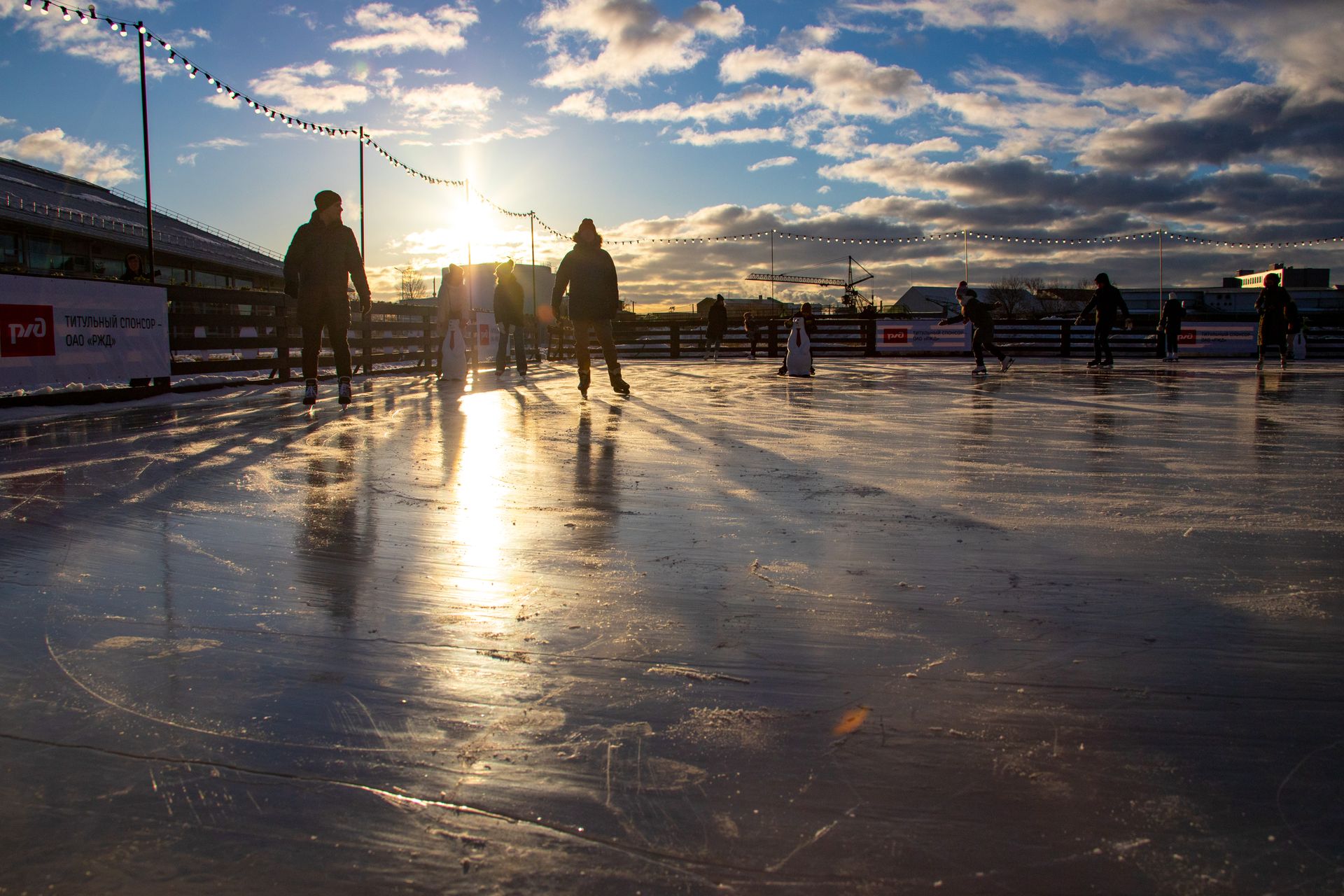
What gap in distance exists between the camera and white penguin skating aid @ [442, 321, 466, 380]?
15.2m

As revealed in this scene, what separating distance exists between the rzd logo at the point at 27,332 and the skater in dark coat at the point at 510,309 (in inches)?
286

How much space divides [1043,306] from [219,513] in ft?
293

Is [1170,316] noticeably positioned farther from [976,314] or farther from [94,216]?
[94,216]

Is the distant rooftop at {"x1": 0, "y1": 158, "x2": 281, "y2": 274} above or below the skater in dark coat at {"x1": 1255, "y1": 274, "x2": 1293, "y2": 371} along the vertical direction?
above

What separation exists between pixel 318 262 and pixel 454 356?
6517mm

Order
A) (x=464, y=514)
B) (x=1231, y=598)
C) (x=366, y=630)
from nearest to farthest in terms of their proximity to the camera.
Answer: (x=366, y=630) < (x=1231, y=598) < (x=464, y=514)

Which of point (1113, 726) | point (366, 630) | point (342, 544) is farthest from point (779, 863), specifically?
point (342, 544)

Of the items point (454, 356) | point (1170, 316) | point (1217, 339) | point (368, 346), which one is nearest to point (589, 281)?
point (454, 356)

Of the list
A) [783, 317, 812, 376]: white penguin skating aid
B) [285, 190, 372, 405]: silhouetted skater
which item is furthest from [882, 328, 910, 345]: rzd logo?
[285, 190, 372, 405]: silhouetted skater

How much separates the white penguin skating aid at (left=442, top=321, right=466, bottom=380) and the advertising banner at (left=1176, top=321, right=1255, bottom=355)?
2025 cm

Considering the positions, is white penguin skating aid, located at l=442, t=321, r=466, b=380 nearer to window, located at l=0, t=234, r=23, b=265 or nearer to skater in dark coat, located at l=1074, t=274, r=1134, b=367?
skater in dark coat, located at l=1074, t=274, r=1134, b=367

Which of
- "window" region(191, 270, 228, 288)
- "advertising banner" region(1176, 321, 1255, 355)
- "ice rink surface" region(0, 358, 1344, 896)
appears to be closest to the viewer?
"ice rink surface" region(0, 358, 1344, 896)

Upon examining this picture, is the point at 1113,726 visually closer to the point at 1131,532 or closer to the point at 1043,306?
the point at 1131,532

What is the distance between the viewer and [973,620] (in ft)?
7.41
